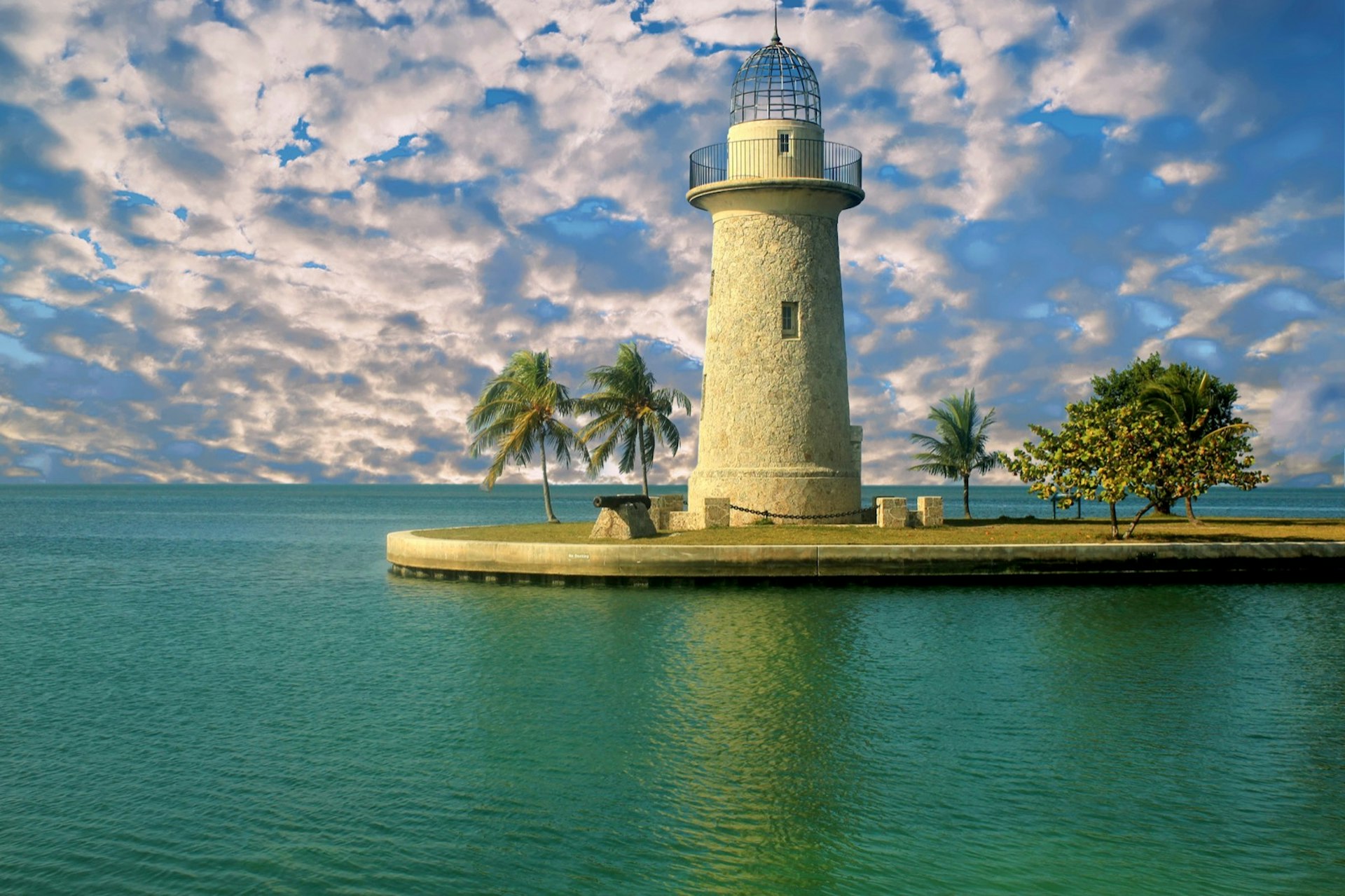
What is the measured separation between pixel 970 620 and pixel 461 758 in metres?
12.6

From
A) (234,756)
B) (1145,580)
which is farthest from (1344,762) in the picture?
(1145,580)

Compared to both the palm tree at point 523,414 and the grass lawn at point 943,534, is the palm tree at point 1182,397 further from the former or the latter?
the palm tree at point 523,414

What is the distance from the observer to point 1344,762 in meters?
12.4

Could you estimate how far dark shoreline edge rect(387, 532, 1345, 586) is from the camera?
89.3 ft

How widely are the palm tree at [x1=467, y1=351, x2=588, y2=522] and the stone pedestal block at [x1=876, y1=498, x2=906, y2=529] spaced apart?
1314 cm

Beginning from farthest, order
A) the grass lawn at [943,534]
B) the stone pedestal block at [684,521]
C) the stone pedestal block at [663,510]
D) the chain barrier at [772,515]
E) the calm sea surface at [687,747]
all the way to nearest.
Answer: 1. the stone pedestal block at [663,510]
2. the chain barrier at [772,515]
3. the stone pedestal block at [684,521]
4. the grass lawn at [943,534]
5. the calm sea surface at [687,747]

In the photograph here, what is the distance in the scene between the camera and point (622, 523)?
1188 inches

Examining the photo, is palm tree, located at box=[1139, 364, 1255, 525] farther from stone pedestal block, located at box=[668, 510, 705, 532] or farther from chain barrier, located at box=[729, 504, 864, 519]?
stone pedestal block, located at box=[668, 510, 705, 532]

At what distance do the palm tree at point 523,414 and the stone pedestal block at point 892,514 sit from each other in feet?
43.1

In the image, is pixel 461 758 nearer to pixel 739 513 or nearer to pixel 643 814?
pixel 643 814

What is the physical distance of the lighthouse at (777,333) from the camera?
33094 mm

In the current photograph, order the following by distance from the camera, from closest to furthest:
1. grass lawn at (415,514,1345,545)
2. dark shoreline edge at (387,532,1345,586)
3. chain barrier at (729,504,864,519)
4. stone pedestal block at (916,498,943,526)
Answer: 1. dark shoreline edge at (387,532,1345,586)
2. grass lawn at (415,514,1345,545)
3. chain barrier at (729,504,864,519)
4. stone pedestal block at (916,498,943,526)

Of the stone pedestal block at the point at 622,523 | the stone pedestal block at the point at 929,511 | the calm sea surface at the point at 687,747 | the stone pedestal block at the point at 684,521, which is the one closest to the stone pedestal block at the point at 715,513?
the stone pedestal block at the point at 684,521

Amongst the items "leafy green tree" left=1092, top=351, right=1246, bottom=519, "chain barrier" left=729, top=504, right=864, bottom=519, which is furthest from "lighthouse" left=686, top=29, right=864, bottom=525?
"leafy green tree" left=1092, top=351, right=1246, bottom=519
